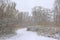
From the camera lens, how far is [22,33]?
174cm

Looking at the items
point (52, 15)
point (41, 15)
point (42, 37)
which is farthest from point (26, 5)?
point (42, 37)

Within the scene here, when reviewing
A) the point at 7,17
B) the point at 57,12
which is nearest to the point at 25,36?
the point at 7,17

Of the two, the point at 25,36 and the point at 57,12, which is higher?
the point at 57,12

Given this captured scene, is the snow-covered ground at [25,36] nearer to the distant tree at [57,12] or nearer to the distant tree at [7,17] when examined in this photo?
the distant tree at [7,17]

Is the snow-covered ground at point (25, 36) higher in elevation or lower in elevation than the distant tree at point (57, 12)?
lower

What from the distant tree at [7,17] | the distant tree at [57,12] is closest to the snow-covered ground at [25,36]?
the distant tree at [7,17]

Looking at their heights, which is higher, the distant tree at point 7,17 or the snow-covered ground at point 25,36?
the distant tree at point 7,17

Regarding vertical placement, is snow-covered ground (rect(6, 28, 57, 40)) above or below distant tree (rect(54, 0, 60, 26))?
below

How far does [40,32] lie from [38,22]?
14 cm

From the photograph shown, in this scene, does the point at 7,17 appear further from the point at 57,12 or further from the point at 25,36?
the point at 57,12

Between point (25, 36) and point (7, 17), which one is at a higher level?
point (7, 17)

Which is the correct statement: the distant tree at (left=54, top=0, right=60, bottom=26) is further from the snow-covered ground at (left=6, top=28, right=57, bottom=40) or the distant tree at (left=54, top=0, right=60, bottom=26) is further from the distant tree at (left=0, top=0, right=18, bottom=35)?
the distant tree at (left=0, top=0, right=18, bottom=35)

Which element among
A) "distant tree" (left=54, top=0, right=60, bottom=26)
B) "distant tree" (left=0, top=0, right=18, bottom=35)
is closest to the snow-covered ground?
"distant tree" (left=0, top=0, right=18, bottom=35)

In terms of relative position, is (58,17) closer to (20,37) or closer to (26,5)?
(26,5)
